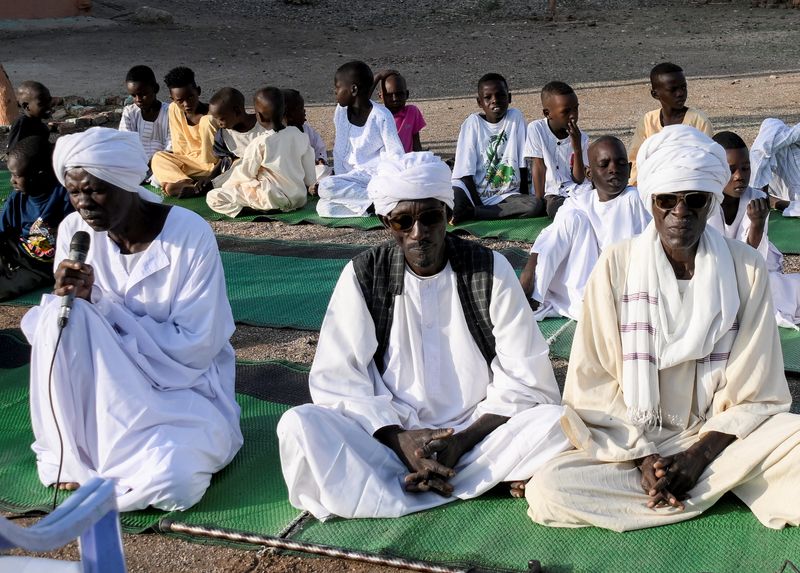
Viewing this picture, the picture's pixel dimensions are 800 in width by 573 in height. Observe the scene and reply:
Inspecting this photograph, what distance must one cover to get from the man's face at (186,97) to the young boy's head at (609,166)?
171 inches

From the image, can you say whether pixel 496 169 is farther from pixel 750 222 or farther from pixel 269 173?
pixel 750 222

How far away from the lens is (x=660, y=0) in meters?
20.5

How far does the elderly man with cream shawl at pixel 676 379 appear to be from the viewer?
10.9 ft

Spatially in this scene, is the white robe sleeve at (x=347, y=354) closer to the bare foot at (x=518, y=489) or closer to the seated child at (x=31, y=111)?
the bare foot at (x=518, y=489)

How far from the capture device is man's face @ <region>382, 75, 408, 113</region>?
884 cm

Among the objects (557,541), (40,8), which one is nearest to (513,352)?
(557,541)

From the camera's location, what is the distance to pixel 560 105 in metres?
7.41

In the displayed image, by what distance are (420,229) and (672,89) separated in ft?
15.1

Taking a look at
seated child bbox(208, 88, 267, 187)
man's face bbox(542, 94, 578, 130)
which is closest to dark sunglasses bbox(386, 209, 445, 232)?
man's face bbox(542, 94, 578, 130)

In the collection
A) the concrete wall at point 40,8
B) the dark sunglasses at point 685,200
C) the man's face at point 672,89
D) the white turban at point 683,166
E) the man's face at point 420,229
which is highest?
the concrete wall at point 40,8

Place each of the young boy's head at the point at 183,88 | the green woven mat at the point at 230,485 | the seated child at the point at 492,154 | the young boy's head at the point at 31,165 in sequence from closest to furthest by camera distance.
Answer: the green woven mat at the point at 230,485 < the young boy's head at the point at 31,165 < the seated child at the point at 492,154 < the young boy's head at the point at 183,88

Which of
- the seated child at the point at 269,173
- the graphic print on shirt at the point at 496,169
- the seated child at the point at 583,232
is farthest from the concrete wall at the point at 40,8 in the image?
the seated child at the point at 583,232

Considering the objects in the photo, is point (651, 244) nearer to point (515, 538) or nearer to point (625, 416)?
point (625, 416)

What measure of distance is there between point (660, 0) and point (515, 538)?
18972 mm
